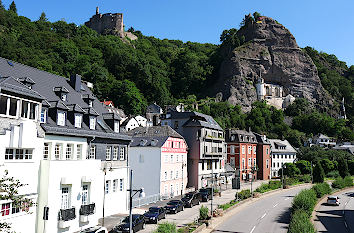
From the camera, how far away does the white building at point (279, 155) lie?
84.1 meters

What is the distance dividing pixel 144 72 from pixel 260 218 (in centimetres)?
9912

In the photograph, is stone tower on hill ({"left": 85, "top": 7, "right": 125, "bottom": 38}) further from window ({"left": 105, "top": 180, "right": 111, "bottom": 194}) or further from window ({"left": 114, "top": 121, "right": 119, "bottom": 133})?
window ({"left": 105, "top": 180, "right": 111, "bottom": 194})

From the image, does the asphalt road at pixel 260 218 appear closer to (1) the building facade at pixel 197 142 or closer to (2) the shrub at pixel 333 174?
(1) the building facade at pixel 197 142

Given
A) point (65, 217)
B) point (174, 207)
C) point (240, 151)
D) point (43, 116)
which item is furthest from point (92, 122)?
point (240, 151)

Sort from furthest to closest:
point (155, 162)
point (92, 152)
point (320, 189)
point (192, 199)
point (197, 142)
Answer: point (197, 142) → point (320, 189) → point (155, 162) → point (192, 199) → point (92, 152)

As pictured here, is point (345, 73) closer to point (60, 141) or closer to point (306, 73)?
point (306, 73)

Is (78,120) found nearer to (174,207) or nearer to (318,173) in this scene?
(174,207)

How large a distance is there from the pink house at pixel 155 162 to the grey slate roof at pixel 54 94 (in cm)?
1112

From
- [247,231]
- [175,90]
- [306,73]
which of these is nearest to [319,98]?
[306,73]

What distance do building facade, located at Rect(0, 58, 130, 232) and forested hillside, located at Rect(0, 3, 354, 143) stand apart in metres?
61.5

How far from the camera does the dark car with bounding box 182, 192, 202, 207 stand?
126ft

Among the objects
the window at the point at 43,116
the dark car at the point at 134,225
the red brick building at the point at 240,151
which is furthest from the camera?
the red brick building at the point at 240,151

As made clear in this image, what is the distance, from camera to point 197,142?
5400 centimetres

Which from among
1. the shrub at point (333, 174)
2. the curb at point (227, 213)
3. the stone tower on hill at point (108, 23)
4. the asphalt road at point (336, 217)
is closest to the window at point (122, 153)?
the curb at point (227, 213)
